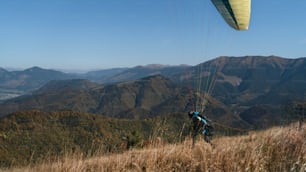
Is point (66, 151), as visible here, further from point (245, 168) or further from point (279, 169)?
point (279, 169)

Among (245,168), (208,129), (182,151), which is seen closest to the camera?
(245,168)

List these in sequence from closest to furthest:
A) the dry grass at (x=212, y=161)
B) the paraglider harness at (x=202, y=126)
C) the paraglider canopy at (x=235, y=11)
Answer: the dry grass at (x=212, y=161)
the paraglider harness at (x=202, y=126)
the paraglider canopy at (x=235, y=11)

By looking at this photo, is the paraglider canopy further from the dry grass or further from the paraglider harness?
the dry grass

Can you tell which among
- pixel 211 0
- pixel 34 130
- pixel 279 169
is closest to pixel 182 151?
pixel 279 169

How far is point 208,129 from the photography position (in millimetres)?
6574

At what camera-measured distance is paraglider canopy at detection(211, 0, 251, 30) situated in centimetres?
730

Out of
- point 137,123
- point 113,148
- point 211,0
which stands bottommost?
point 137,123

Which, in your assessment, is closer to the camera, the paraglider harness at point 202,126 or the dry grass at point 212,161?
the dry grass at point 212,161

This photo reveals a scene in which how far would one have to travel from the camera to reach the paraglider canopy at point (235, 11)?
7297 mm

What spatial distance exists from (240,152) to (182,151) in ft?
2.76

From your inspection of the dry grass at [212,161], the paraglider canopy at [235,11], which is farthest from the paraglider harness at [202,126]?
the paraglider canopy at [235,11]

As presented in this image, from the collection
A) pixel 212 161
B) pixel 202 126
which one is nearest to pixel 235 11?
pixel 202 126

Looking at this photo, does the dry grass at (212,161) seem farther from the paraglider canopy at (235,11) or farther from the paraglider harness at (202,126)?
the paraglider canopy at (235,11)

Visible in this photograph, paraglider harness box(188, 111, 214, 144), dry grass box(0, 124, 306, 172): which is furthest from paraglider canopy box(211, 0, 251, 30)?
dry grass box(0, 124, 306, 172)
